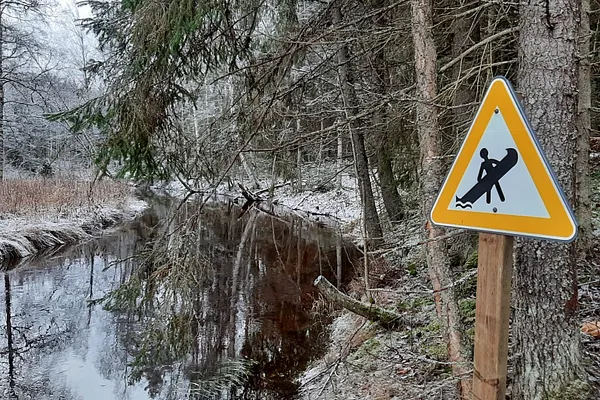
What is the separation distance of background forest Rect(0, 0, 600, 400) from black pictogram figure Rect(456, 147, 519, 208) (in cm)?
100

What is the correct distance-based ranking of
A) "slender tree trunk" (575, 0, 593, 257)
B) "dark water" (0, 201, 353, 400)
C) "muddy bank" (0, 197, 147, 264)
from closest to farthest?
"slender tree trunk" (575, 0, 593, 257), "dark water" (0, 201, 353, 400), "muddy bank" (0, 197, 147, 264)

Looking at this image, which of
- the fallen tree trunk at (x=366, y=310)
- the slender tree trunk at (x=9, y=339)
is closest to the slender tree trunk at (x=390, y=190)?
the fallen tree trunk at (x=366, y=310)

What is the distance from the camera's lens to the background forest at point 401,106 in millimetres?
2424

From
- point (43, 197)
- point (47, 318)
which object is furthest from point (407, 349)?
point (43, 197)

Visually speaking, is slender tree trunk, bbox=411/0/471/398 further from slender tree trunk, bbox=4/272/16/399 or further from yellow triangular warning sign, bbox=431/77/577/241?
slender tree trunk, bbox=4/272/16/399

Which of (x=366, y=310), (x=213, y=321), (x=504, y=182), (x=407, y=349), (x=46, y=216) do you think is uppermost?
(x=504, y=182)

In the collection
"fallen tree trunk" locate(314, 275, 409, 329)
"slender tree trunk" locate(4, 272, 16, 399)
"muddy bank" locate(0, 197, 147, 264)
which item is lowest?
"slender tree trunk" locate(4, 272, 16, 399)

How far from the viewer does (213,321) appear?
23.0 ft

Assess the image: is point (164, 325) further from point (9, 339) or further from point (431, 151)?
point (431, 151)

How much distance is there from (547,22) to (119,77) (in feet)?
12.5

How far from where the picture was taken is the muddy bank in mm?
9938

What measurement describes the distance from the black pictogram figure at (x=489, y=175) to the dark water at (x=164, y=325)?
317 centimetres

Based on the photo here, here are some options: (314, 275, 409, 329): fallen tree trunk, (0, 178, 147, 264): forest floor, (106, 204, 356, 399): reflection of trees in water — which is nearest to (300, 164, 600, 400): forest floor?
(314, 275, 409, 329): fallen tree trunk

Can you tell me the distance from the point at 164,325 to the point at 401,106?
3.52 meters
